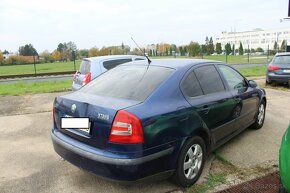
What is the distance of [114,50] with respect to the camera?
124 ft

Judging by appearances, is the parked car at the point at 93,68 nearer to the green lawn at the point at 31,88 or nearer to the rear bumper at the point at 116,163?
the green lawn at the point at 31,88

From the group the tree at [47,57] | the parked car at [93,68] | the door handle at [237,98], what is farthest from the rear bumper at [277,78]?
the tree at [47,57]

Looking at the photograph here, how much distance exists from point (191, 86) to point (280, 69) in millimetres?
8943

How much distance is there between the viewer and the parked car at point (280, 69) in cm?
1102

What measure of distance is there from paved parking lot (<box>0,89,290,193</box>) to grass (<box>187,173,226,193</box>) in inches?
9.9

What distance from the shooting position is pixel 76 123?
126 inches

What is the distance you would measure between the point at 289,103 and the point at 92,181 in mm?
6768

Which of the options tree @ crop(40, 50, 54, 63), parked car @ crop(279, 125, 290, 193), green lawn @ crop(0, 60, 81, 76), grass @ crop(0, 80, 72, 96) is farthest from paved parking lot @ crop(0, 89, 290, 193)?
tree @ crop(40, 50, 54, 63)

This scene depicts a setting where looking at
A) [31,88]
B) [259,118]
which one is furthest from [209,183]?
[31,88]

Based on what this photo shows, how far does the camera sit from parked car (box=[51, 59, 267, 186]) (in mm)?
2855

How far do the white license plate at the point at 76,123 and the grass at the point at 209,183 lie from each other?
142 cm

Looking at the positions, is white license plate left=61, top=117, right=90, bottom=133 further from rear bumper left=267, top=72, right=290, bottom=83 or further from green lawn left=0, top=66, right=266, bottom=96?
rear bumper left=267, top=72, right=290, bottom=83

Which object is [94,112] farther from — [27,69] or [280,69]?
[27,69]

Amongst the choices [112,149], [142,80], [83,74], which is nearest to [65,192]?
[112,149]
